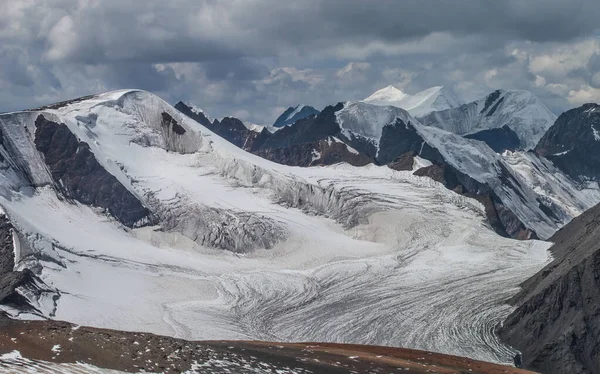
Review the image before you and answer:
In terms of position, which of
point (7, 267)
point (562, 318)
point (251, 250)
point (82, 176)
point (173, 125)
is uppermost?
point (173, 125)

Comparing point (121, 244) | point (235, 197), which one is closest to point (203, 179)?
point (235, 197)

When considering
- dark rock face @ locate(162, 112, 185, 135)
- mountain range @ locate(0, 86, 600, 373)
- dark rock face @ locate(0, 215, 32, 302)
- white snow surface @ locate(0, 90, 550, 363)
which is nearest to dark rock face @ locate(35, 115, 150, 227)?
mountain range @ locate(0, 86, 600, 373)

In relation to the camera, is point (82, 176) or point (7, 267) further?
point (82, 176)

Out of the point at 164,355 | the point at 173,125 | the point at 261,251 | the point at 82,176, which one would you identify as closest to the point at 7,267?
the point at 82,176

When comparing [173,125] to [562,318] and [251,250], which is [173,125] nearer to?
[251,250]

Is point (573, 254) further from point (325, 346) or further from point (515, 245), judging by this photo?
point (325, 346)

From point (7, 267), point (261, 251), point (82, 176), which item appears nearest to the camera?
point (7, 267)

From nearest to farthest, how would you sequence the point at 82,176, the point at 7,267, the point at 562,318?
the point at 562,318 < the point at 7,267 < the point at 82,176
